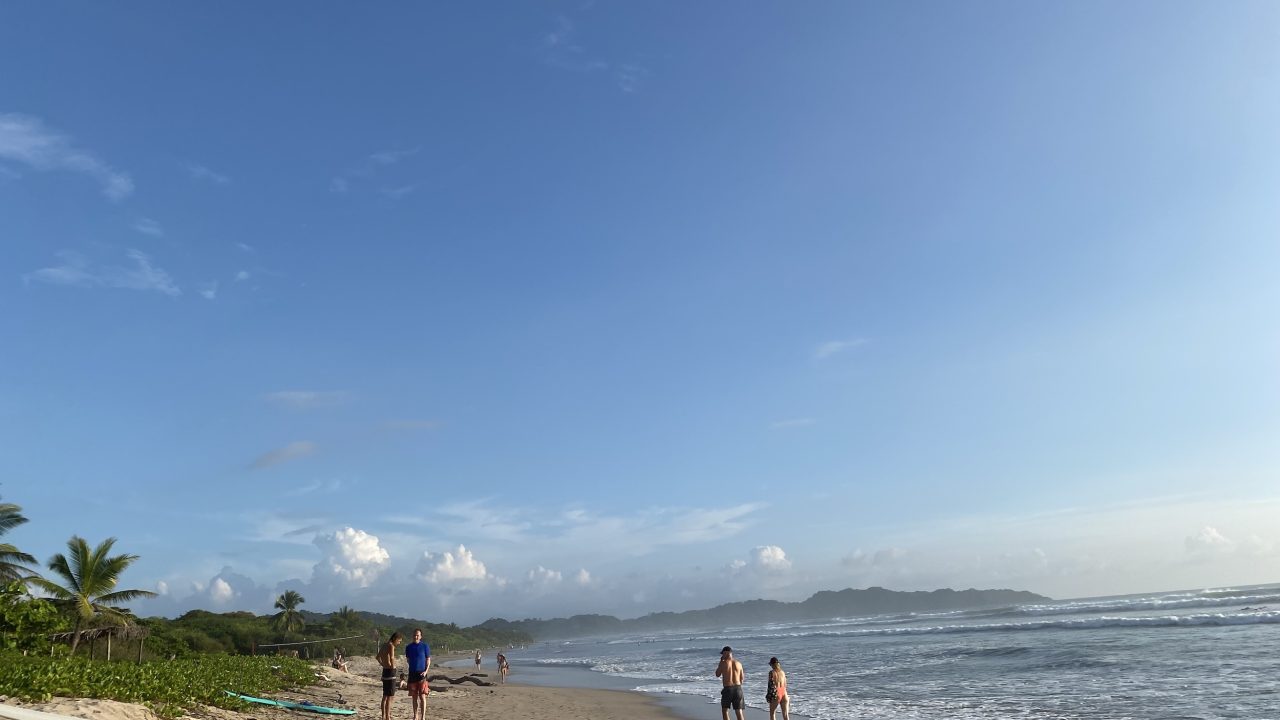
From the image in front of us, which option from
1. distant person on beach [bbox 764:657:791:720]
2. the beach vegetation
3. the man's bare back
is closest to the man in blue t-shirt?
the beach vegetation

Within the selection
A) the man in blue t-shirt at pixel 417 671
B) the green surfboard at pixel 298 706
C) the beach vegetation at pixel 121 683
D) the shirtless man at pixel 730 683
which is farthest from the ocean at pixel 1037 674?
the beach vegetation at pixel 121 683

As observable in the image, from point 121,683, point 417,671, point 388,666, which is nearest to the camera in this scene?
point 121,683

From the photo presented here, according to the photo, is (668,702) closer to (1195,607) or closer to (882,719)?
(882,719)

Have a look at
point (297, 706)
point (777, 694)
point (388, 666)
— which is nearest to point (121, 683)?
point (388, 666)

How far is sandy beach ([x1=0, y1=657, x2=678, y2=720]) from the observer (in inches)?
405

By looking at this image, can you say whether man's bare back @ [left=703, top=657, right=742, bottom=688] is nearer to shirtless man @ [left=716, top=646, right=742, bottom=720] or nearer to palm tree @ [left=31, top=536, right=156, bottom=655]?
shirtless man @ [left=716, top=646, right=742, bottom=720]

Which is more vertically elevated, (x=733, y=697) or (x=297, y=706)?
(x=733, y=697)

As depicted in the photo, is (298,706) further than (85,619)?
No

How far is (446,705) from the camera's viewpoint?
23.1m

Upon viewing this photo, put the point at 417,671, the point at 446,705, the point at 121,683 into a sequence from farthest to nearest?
the point at 446,705
the point at 417,671
the point at 121,683

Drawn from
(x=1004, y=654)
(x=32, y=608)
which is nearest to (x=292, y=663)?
(x=32, y=608)

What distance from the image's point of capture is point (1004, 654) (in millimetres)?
34156

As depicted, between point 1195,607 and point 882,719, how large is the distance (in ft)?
185

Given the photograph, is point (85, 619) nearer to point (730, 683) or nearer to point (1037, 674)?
point (730, 683)
